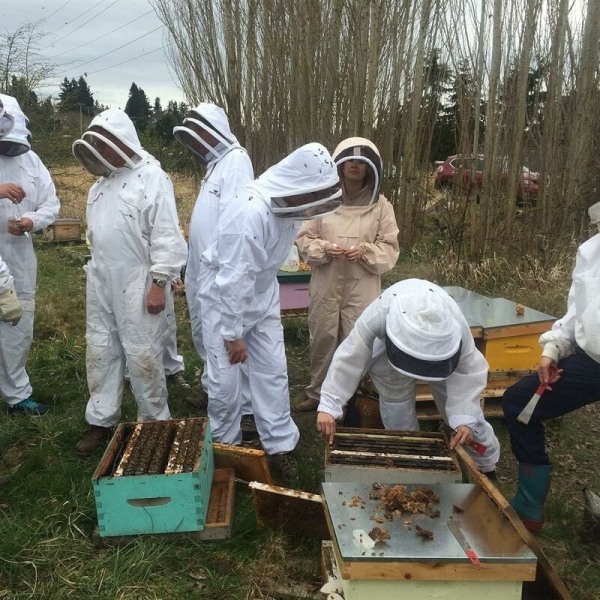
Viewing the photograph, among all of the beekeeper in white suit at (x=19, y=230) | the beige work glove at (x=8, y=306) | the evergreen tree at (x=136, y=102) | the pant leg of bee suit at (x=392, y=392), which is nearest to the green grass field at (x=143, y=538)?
the beekeeper in white suit at (x=19, y=230)

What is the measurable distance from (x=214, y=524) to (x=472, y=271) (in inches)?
204

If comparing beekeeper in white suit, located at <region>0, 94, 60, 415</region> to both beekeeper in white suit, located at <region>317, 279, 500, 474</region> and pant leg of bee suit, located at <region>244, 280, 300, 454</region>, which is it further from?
beekeeper in white suit, located at <region>317, 279, 500, 474</region>

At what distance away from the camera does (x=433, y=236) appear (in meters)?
9.16

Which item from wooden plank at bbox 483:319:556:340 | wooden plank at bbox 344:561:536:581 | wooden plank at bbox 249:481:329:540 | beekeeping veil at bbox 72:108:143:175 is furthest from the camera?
wooden plank at bbox 483:319:556:340

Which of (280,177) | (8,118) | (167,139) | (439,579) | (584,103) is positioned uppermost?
(8,118)

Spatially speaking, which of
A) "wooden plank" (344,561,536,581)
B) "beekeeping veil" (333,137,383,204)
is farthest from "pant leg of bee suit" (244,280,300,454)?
"wooden plank" (344,561,536,581)

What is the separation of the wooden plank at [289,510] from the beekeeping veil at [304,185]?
139cm

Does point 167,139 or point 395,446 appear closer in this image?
point 395,446

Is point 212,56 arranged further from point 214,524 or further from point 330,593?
point 330,593

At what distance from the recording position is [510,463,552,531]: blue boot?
9.07ft

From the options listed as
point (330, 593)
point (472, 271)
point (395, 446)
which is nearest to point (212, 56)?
point (472, 271)

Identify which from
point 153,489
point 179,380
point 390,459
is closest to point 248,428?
point 179,380

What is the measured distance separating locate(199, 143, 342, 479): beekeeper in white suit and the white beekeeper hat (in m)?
0.83

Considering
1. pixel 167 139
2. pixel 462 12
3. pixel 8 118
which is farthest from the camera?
pixel 167 139
